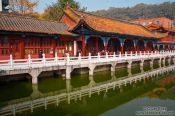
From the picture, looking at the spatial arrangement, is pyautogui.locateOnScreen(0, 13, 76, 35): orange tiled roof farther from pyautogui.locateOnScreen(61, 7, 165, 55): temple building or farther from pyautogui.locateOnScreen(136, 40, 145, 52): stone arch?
pyautogui.locateOnScreen(136, 40, 145, 52): stone arch

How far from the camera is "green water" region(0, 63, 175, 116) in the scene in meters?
12.5

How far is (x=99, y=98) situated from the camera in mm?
15047

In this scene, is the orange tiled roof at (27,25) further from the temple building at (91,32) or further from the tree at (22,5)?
the tree at (22,5)

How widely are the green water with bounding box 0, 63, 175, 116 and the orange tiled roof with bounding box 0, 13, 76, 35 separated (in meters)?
3.96

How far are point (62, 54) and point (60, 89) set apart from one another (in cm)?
763

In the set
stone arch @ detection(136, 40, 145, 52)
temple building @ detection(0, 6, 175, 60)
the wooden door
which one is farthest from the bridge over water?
stone arch @ detection(136, 40, 145, 52)

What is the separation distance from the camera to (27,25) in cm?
2042

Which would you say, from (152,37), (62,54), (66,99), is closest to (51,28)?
(62,54)

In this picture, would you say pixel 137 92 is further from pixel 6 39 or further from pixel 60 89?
pixel 6 39

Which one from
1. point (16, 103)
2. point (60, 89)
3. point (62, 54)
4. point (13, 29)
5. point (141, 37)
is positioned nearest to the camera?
point (16, 103)

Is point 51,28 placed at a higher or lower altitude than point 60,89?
higher

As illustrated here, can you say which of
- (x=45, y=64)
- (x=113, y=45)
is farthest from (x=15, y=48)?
(x=113, y=45)

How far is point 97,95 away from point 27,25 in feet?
28.6

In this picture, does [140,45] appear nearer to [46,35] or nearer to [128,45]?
[128,45]
